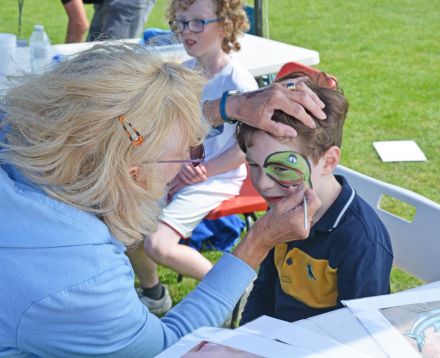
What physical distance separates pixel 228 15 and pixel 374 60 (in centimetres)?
420

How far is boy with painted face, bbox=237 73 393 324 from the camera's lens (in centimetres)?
172

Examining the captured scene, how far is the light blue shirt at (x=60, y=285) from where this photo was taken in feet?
4.24

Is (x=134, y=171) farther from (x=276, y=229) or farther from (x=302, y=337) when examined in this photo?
(x=302, y=337)

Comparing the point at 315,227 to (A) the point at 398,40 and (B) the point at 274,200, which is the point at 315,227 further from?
(A) the point at 398,40

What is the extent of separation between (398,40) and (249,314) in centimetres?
617

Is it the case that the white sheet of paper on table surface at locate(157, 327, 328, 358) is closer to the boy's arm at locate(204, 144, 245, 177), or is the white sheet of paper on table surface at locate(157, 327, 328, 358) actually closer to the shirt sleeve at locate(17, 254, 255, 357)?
the shirt sleeve at locate(17, 254, 255, 357)

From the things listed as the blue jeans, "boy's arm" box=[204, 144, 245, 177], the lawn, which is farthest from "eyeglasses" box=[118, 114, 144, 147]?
the blue jeans

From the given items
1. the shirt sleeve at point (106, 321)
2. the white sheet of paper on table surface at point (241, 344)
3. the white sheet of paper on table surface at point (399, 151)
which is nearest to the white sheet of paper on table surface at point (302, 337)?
the white sheet of paper on table surface at point (241, 344)

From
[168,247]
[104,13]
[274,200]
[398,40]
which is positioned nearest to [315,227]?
[274,200]

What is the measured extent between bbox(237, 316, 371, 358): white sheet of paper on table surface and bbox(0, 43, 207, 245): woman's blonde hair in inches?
16.0

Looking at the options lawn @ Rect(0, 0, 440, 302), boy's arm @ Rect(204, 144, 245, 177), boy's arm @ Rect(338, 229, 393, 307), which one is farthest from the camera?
lawn @ Rect(0, 0, 440, 302)

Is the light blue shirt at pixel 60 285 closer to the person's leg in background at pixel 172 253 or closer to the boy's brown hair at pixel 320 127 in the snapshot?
the boy's brown hair at pixel 320 127

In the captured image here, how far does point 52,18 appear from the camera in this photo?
30.1 feet

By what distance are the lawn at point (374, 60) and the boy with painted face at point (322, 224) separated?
4.26ft
